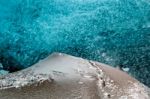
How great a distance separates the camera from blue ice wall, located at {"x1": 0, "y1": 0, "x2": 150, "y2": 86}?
440 cm

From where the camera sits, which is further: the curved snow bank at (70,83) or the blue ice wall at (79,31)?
the blue ice wall at (79,31)

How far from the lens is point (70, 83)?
247 centimetres

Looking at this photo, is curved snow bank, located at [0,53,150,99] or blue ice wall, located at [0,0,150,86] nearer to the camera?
curved snow bank, located at [0,53,150,99]

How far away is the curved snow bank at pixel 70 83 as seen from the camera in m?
2.36

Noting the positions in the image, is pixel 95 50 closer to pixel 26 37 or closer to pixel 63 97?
pixel 26 37

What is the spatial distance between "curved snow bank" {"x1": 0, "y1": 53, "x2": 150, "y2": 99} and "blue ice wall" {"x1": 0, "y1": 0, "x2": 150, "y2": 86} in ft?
5.20

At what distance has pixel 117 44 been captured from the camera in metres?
4.48

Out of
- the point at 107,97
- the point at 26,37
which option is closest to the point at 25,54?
the point at 26,37

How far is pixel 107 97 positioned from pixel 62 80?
357 millimetres

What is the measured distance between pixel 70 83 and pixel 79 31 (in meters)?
2.26

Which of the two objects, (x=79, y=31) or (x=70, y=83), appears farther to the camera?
(x=79, y=31)

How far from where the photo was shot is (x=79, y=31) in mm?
4684

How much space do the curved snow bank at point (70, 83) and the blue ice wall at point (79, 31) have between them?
1584mm

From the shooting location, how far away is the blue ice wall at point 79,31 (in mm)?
4402
